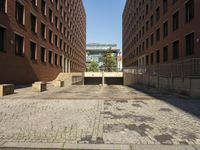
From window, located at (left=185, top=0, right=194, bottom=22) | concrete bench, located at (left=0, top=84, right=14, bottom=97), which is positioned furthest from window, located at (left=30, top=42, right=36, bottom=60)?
window, located at (left=185, top=0, right=194, bottom=22)

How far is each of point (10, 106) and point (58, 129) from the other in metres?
4.10

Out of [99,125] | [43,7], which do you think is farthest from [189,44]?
[43,7]

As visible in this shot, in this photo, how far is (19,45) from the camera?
23000 millimetres

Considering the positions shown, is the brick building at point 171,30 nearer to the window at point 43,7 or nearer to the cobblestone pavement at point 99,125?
the cobblestone pavement at point 99,125

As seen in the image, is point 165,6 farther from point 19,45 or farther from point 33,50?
point 19,45

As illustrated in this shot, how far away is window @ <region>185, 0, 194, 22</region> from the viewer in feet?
69.2

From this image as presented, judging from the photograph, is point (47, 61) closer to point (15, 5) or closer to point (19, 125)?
point (15, 5)

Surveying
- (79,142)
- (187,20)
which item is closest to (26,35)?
(187,20)

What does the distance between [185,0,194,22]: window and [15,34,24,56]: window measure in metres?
15.8

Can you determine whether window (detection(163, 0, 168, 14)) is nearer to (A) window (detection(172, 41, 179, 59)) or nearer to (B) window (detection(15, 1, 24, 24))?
(A) window (detection(172, 41, 179, 59))

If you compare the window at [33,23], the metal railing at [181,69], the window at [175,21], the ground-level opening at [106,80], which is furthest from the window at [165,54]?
the ground-level opening at [106,80]

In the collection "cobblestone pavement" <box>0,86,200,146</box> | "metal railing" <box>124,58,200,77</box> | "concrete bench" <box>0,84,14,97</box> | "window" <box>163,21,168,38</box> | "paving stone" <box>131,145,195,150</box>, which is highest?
"window" <box>163,21,168,38</box>

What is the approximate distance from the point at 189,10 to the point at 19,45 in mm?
16251

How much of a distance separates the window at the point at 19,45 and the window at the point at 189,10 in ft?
51.9
